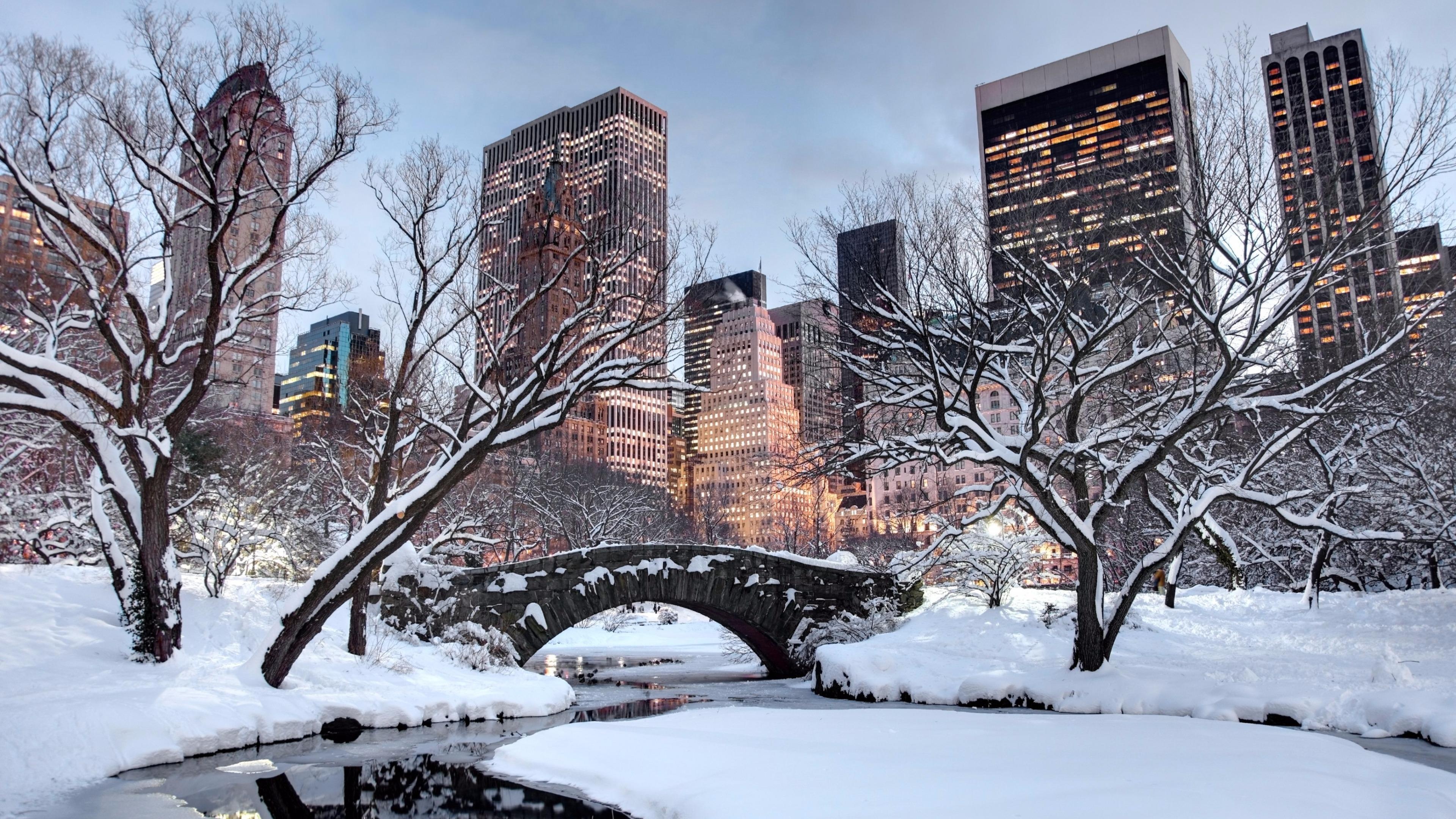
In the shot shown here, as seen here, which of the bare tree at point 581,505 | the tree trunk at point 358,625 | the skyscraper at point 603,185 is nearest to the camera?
the skyscraper at point 603,185

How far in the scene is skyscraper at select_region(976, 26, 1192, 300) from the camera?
52.0 feet

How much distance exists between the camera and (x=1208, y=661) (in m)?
16.7

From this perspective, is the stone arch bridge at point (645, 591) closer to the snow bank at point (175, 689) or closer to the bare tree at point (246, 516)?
the snow bank at point (175, 689)

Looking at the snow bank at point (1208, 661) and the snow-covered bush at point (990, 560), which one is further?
the snow-covered bush at point (990, 560)

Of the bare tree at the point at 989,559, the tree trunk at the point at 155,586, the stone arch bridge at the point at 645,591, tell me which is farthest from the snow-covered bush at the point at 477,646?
the bare tree at the point at 989,559

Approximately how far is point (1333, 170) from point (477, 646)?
59.8ft

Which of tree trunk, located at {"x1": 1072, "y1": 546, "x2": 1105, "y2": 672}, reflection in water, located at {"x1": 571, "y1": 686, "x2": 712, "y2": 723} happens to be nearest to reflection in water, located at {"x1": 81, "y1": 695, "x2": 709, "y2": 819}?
reflection in water, located at {"x1": 571, "y1": 686, "x2": 712, "y2": 723}

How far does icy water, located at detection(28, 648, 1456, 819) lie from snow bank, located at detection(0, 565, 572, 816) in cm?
33

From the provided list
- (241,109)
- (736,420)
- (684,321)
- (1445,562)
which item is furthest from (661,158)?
(736,420)

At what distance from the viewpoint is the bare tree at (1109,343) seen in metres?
14.4

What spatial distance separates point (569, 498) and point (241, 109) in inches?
1248

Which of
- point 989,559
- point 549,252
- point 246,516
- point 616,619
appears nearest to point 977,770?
point 549,252

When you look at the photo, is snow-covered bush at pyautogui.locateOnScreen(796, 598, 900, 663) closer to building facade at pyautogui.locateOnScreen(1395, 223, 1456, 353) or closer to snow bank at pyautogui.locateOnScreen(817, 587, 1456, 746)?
snow bank at pyautogui.locateOnScreen(817, 587, 1456, 746)

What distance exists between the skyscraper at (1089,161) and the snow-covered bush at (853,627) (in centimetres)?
937
